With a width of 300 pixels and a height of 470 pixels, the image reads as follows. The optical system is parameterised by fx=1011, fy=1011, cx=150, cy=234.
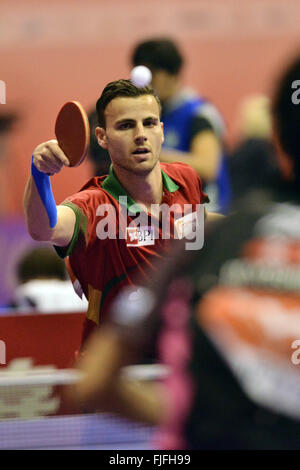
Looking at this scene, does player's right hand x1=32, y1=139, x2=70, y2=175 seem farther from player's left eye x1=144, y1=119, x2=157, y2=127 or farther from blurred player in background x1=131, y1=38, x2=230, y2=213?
blurred player in background x1=131, y1=38, x2=230, y2=213

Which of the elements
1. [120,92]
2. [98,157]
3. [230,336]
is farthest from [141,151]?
[230,336]

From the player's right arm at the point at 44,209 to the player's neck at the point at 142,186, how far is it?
1.03 feet

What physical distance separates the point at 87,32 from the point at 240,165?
10.1 ft

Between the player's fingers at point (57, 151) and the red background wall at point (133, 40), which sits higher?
the red background wall at point (133, 40)

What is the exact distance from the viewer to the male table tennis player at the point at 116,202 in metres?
3.72

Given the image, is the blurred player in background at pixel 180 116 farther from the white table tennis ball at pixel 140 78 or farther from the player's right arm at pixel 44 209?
the player's right arm at pixel 44 209

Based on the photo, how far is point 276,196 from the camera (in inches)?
74.7

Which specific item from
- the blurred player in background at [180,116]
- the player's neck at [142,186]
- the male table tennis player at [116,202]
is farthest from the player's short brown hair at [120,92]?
the blurred player in background at [180,116]

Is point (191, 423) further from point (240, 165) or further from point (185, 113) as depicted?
point (240, 165)

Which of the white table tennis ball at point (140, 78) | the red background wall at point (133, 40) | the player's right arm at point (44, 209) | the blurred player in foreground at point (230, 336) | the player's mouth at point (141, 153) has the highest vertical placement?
the red background wall at point (133, 40)

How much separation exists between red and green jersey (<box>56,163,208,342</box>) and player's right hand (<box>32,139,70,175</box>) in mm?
237

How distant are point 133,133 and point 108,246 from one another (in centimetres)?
45

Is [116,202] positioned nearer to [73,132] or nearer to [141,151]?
[141,151]

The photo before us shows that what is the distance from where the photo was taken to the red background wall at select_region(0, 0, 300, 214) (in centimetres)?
912
